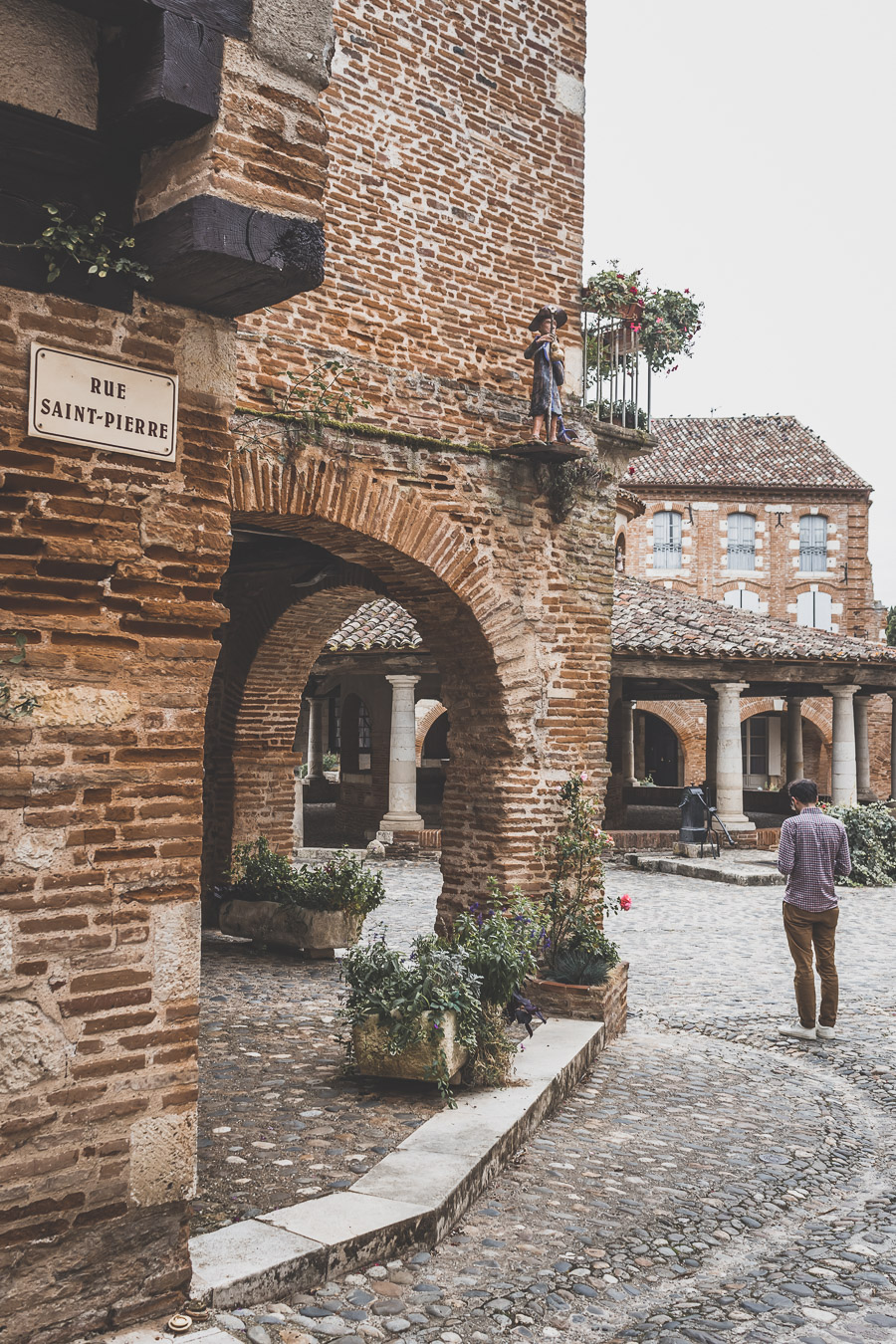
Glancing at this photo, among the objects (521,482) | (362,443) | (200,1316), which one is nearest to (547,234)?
(521,482)

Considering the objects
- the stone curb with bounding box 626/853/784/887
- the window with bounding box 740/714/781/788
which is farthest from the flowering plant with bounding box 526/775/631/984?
the window with bounding box 740/714/781/788

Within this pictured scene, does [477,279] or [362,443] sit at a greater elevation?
[477,279]

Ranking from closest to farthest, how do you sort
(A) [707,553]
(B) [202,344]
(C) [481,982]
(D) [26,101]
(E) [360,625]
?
(D) [26,101], (B) [202,344], (C) [481,982], (E) [360,625], (A) [707,553]

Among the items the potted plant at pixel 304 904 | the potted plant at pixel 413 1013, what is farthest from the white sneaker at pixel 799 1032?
the potted plant at pixel 304 904

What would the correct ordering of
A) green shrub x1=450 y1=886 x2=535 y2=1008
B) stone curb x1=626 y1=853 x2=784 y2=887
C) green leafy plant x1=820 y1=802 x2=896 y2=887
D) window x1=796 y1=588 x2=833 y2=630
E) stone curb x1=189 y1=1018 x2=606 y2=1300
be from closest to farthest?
1. stone curb x1=189 y1=1018 x2=606 y2=1300
2. green shrub x1=450 y1=886 x2=535 y2=1008
3. stone curb x1=626 y1=853 x2=784 y2=887
4. green leafy plant x1=820 y1=802 x2=896 y2=887
5. window x1=796 y1=588 x2=833 y2=630

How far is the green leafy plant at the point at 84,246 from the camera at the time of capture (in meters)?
3.07

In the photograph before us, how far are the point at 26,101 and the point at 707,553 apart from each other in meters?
31.5

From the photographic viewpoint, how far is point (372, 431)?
6617 mm

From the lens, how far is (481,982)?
602cm

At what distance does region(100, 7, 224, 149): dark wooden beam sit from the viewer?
3.08 m

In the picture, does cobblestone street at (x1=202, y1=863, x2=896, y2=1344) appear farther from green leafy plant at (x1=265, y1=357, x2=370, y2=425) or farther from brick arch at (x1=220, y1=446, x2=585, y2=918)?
green leafy plant at (x1=265, y1=357, x2=370, y2=425)

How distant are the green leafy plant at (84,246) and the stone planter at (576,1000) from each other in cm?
543

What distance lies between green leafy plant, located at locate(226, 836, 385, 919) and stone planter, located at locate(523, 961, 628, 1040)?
2246mm

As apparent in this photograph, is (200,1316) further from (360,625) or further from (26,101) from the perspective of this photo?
(360,625)
